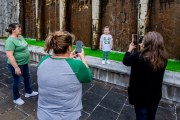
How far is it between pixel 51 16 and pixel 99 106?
653 centimetres

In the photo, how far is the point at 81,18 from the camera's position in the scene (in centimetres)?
851

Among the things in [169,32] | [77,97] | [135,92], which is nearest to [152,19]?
[169,32]

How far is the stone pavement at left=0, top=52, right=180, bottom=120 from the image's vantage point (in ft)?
12.7

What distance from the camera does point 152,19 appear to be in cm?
640

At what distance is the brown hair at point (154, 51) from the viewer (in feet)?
7.82

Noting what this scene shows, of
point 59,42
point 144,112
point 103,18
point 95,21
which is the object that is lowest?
point 144,112

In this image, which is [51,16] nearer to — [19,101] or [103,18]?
[103,18]

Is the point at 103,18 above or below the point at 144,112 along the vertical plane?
above

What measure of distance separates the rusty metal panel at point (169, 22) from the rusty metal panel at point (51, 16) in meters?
4.67

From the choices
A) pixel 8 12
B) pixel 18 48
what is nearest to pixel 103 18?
pixel 18 48

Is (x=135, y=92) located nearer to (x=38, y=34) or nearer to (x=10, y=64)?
(x=10, y=64)

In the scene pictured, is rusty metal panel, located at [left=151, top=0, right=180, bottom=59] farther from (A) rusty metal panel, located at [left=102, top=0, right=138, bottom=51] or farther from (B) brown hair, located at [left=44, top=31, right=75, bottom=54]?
(B) brown hair, located at [left=44, top=31, right=75, bottom=54]

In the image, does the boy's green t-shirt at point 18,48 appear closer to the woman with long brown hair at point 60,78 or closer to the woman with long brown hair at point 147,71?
the woman with long brown hair at point 60,78

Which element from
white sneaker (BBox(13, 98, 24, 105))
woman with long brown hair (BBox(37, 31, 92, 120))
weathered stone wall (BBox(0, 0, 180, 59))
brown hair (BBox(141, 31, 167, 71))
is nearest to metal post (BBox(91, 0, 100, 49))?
weathered stone wall (BBox(0, 0, 180, 59))
